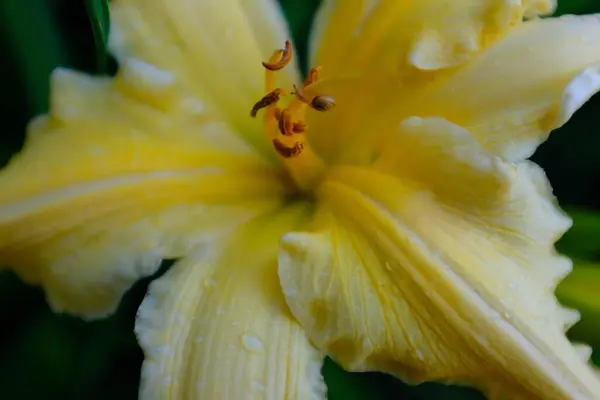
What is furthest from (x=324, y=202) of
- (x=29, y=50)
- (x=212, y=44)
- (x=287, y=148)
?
(x=29, y=50)

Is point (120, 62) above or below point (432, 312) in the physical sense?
above

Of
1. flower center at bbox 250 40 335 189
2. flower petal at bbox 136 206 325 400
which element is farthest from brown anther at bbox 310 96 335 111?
flower petal at bbox 136 206 325 400

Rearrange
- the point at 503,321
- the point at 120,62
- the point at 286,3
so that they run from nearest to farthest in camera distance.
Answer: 1. the point at 503,321
2. the point at 120,62
3. the point at 286,3

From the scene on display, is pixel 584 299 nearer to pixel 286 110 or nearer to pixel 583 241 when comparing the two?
pixel 583 241

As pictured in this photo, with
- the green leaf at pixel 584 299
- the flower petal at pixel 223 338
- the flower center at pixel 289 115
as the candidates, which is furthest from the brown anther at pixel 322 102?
the green leaf at pixel 584 299

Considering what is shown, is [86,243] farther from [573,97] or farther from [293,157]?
[573,97]

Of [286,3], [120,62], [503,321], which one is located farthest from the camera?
[286,3]

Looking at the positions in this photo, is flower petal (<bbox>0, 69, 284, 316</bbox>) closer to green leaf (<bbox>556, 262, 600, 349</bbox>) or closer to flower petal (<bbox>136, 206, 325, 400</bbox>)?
flower petal (<bbox>136, 206, 325, 400</bbox>)

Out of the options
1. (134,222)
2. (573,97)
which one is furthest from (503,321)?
(134,222)
